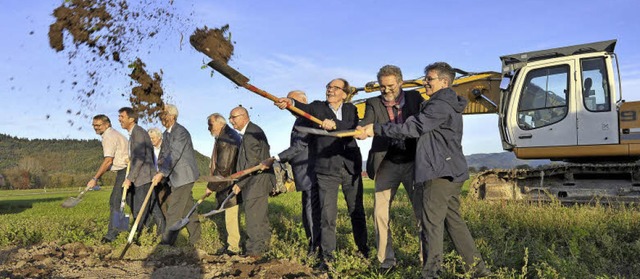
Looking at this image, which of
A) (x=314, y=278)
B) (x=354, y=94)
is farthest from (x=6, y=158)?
(x=314, y=278)

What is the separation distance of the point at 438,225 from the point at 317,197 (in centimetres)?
188

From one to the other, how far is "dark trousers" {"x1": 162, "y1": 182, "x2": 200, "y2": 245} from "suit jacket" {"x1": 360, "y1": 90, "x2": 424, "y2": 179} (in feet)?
9.00

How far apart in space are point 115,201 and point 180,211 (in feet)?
4.44

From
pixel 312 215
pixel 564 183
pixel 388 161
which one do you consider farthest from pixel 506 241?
pixel 564 183

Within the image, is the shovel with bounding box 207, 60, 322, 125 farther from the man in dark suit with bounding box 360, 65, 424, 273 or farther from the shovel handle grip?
the man in dark suit with bounding box 360, 65, 424, 273

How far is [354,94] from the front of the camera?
1162cm

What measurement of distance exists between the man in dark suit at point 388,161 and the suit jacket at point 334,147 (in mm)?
353

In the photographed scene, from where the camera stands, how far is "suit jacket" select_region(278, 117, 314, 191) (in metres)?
5.98

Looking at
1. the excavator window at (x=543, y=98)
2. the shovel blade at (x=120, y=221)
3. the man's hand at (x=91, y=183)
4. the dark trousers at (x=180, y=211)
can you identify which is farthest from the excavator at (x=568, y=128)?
the man's hand at (x=91, y=183)

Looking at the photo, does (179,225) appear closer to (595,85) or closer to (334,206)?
(334,206)

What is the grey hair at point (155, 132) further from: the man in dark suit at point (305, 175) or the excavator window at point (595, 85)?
the excavator window at point (595, 85)

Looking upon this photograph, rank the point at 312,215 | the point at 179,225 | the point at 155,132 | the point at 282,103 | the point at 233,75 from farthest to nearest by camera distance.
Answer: the point at 155,132 < the point at 179,225 < the point at 312,215 < the point at 282,103 < the point at 233,75

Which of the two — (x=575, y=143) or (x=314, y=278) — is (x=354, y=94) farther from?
(x=314, y=278)

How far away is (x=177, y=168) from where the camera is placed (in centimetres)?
685
